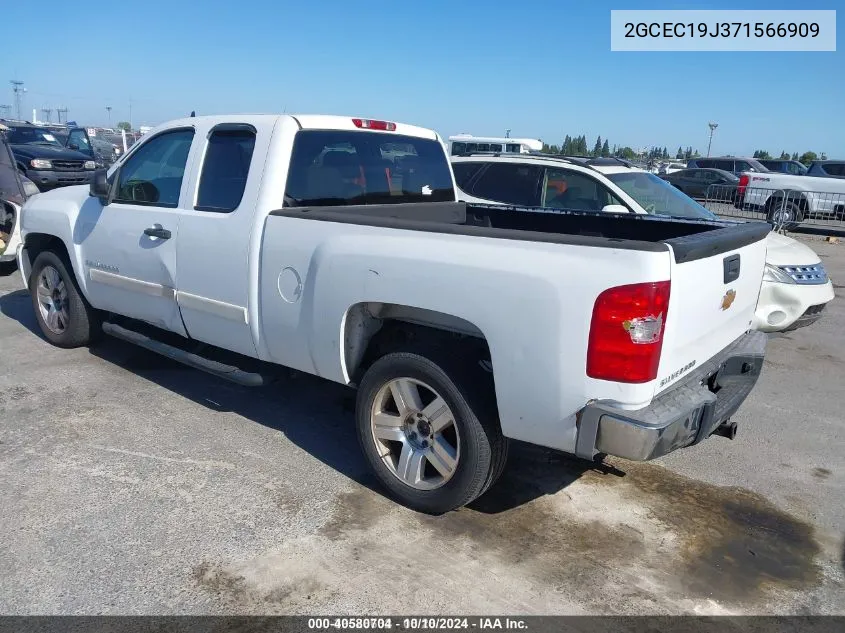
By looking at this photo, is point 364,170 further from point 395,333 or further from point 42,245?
point 42,245

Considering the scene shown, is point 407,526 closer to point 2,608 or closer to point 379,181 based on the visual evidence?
point 2,608

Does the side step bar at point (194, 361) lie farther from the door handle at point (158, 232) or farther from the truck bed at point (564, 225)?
the truck bed at point (564, 225)

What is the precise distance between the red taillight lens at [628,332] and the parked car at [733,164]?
68.8 ft

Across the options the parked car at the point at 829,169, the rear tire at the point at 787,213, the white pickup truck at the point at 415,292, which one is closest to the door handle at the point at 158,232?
the white pickup truck at the point at 415,292

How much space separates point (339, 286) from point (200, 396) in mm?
2098

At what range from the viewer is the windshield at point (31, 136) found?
750 inches

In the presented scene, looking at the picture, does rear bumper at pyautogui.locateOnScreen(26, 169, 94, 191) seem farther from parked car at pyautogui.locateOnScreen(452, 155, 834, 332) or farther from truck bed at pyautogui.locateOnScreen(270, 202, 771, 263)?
truck bed at pyautogui.locateOnScreen(270, 202, 771, 263)

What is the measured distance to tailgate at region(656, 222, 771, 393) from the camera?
2.93m

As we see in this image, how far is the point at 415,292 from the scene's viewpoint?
3.29m

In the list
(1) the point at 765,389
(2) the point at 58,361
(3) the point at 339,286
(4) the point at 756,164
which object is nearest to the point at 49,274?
(2) the point at 58,361

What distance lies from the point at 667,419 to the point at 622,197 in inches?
199

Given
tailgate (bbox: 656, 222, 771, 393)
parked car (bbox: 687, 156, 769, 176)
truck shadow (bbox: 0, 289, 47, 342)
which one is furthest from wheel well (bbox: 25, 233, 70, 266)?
parked car (bbox: 687, 156, 769, 176)

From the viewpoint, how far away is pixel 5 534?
333 cm

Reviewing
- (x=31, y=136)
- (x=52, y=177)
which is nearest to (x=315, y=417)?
(x=52, y=177)
